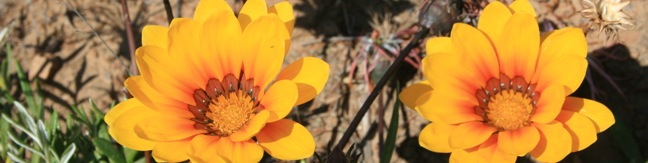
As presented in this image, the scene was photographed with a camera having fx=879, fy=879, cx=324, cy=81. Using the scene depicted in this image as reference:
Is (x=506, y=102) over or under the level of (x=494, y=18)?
under

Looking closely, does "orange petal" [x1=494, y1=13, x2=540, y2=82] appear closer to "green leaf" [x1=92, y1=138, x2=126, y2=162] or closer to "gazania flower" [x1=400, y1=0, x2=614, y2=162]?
"gazania flower" [x1=400, y1=0, x2=614, y2=162]

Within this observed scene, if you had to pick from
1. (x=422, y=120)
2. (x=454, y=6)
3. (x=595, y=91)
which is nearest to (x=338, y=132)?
(x=422, y=120)

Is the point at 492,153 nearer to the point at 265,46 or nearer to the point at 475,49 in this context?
the point at 475,49

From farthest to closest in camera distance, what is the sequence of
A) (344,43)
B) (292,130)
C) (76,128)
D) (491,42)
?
1. (344,43)
2. (76,128)
3. (491,42)
4. (292,130)

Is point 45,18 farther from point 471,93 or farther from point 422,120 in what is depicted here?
point 471,93

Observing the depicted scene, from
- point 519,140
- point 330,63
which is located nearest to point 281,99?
point 519,140

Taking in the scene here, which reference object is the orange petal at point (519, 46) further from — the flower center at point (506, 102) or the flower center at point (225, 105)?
the flower center at point (225, 105)

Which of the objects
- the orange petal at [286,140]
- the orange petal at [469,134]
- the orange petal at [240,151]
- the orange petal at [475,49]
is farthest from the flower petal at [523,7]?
the orange petal at [240,151]
